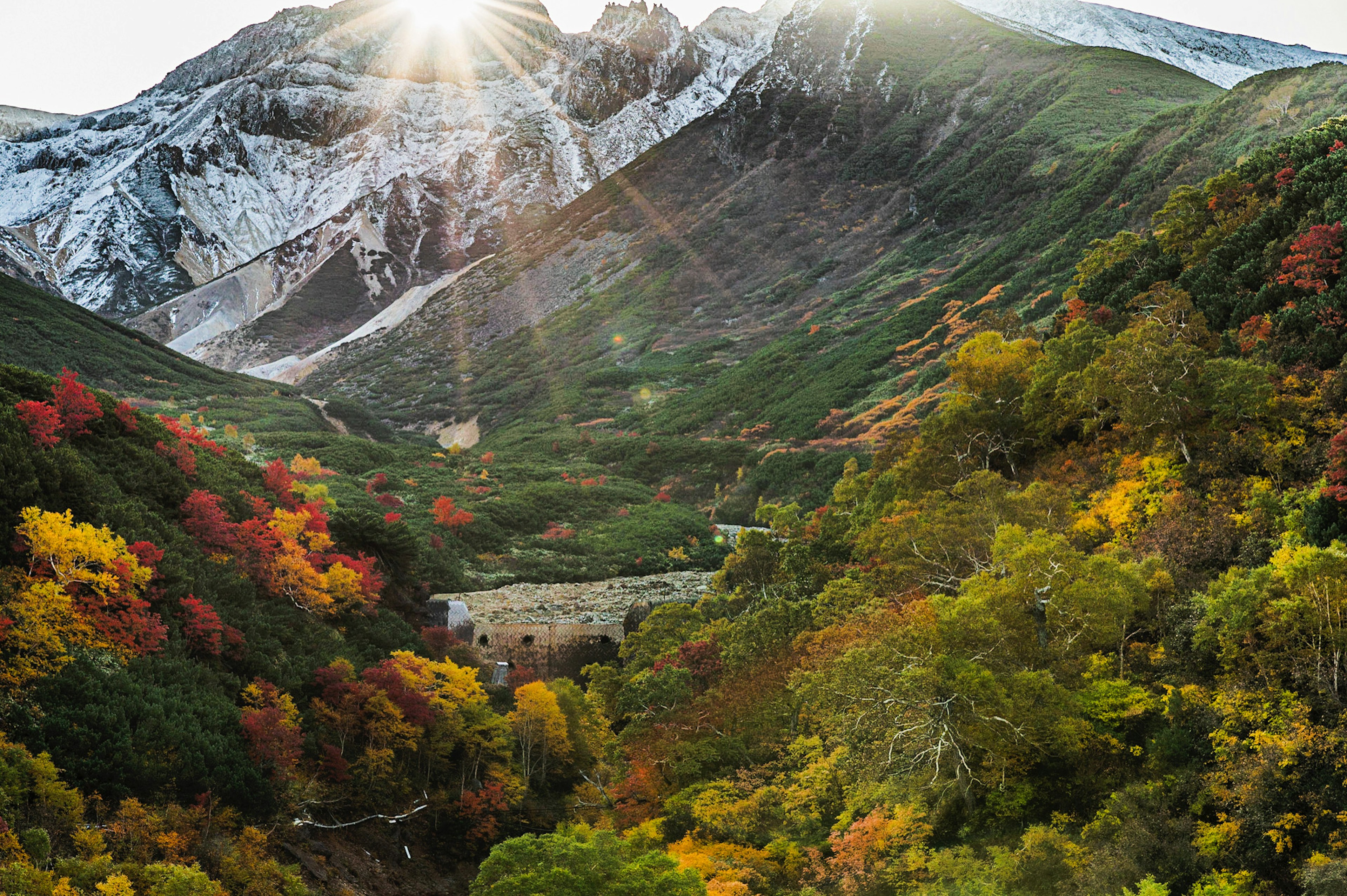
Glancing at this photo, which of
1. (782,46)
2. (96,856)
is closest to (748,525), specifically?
(96,856)

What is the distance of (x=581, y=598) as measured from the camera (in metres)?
52.3

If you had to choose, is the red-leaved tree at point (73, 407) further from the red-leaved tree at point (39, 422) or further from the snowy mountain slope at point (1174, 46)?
the snowy mountain slope at point (1174, 46)

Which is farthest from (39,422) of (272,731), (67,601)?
(272,731)

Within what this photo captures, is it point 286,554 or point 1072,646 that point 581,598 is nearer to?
point 286,554

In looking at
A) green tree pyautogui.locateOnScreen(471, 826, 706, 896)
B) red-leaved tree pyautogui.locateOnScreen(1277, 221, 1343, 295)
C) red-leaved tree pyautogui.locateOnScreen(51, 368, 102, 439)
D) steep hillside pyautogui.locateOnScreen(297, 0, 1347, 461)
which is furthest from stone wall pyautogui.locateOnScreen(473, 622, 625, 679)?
red-leaved tree pyautogui.locateOnScreen(1277, 221, 1343, 295)

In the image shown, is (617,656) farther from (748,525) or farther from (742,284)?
(742,284)

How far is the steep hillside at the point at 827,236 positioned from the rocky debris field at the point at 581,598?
756 inches

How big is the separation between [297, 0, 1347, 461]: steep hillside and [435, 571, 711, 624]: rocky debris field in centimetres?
1920

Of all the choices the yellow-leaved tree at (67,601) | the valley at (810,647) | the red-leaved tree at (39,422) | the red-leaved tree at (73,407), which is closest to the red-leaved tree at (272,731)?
the valley at (810,647)

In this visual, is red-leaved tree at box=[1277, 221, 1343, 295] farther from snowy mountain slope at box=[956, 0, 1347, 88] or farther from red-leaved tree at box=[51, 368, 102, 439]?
snowy mountain slope at box=[956, 0, 1347, 88]

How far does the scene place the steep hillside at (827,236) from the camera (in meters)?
74.9

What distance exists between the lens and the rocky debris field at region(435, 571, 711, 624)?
4625 centimetres

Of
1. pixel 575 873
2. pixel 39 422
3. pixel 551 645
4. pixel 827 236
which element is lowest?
pixel 551 645

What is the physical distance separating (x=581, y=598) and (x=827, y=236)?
267ft
